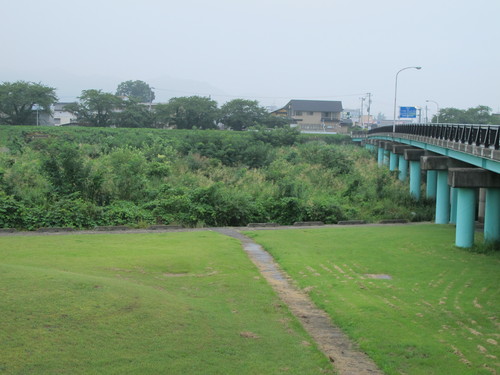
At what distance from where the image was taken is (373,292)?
16797mm

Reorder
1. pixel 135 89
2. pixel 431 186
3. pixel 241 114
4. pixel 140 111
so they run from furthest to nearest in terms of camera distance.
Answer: pixel 135 89
pixel 241 114
pixel 140 111
pixel 431 186

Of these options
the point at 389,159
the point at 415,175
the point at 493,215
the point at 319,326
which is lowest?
the point at 319,326

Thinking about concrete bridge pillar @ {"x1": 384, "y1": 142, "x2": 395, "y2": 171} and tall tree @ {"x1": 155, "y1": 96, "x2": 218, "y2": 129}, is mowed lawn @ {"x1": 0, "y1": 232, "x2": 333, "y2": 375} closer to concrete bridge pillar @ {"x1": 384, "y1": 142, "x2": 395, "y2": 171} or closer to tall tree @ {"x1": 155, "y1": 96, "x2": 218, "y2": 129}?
concrete bridge pillar @ {"x1": 384, "y1": 142, "x2": 395, "y2": 171}

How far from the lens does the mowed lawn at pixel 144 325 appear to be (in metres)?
9.28

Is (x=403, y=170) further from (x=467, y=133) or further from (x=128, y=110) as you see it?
(x=128, y=110)

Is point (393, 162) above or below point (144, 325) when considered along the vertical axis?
above

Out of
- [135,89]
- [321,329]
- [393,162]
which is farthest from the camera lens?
[135,89]

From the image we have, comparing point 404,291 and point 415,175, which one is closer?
point 404,291

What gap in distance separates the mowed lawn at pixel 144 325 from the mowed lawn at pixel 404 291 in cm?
174

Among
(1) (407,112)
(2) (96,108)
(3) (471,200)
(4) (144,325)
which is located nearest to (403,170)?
(3) (471,200)

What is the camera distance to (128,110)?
92000 millimetres

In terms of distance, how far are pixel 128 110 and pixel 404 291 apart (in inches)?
3177

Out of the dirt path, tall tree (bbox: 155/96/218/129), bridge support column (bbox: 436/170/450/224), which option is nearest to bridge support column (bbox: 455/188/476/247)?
bridge support column (bbox: 436/170/450/224)

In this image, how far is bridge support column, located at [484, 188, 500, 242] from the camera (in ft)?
85.8
